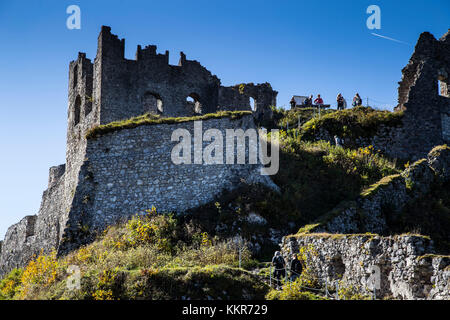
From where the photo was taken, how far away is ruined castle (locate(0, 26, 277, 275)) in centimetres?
2041

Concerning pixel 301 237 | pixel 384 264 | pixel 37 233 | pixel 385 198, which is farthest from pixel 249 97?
pixel 384 264

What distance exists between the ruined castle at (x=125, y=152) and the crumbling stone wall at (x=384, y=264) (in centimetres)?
590

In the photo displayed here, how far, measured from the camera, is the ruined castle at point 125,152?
2041 centimetres

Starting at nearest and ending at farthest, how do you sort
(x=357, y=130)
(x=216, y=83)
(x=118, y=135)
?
(x=118, y=135) < (x=357, y=130) < (x=216, y=83)

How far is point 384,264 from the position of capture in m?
12.6

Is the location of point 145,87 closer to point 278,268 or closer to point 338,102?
point 338,102

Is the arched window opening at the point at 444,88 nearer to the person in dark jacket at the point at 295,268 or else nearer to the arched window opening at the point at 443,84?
the arched window opening at the point at 443,84

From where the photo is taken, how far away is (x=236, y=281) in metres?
14.1

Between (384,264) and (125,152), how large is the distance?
1260 centimetres

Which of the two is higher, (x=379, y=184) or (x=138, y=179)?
(x=138, y=179)

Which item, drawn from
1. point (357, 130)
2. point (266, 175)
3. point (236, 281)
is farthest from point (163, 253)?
point (357, 130)
